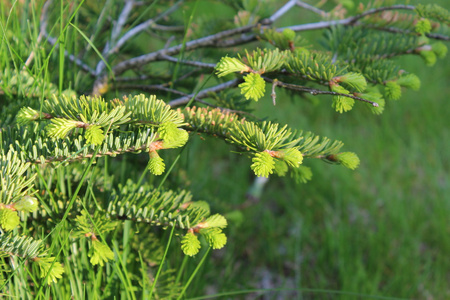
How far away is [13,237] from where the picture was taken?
0.74m

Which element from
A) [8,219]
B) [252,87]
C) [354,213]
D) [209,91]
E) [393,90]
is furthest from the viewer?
[354,213]

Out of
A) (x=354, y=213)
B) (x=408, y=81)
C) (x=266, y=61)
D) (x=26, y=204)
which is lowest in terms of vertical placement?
(x=26, y=204)

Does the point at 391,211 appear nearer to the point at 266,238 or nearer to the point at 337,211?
the point at 337,211

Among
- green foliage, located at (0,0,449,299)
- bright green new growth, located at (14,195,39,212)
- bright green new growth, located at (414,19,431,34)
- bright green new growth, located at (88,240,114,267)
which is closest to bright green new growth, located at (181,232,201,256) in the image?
green foliage, located at (0,0,449,299)

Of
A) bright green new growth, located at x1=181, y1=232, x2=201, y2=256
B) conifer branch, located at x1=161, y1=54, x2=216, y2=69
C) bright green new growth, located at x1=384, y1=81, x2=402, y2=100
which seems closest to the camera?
bright green new growth, located at x1=181, y1=232, x2=201, y2=256

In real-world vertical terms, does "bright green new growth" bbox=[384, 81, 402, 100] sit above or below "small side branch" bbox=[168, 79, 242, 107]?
above

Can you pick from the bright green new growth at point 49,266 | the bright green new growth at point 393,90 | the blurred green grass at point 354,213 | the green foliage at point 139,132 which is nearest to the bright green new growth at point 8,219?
the green foliage at point 139,132

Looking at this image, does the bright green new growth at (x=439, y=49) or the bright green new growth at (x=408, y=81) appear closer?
the bright green new growth at (x=408, y=81)

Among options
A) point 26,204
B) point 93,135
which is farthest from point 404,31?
point 26,204

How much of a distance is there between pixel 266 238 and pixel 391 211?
1.95 ft

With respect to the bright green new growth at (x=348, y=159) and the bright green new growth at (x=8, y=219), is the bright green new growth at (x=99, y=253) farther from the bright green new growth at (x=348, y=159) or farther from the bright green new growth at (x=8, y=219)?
the bright green new growth at (x=348, y=159)

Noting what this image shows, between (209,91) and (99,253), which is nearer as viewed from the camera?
(99,253)

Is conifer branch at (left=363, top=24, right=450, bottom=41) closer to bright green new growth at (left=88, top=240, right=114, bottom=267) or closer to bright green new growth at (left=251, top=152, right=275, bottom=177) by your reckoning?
bright green new growth at (left=251, top=152, right=275, bottom=177)

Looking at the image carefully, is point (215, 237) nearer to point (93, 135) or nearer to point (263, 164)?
point (263, 164)
